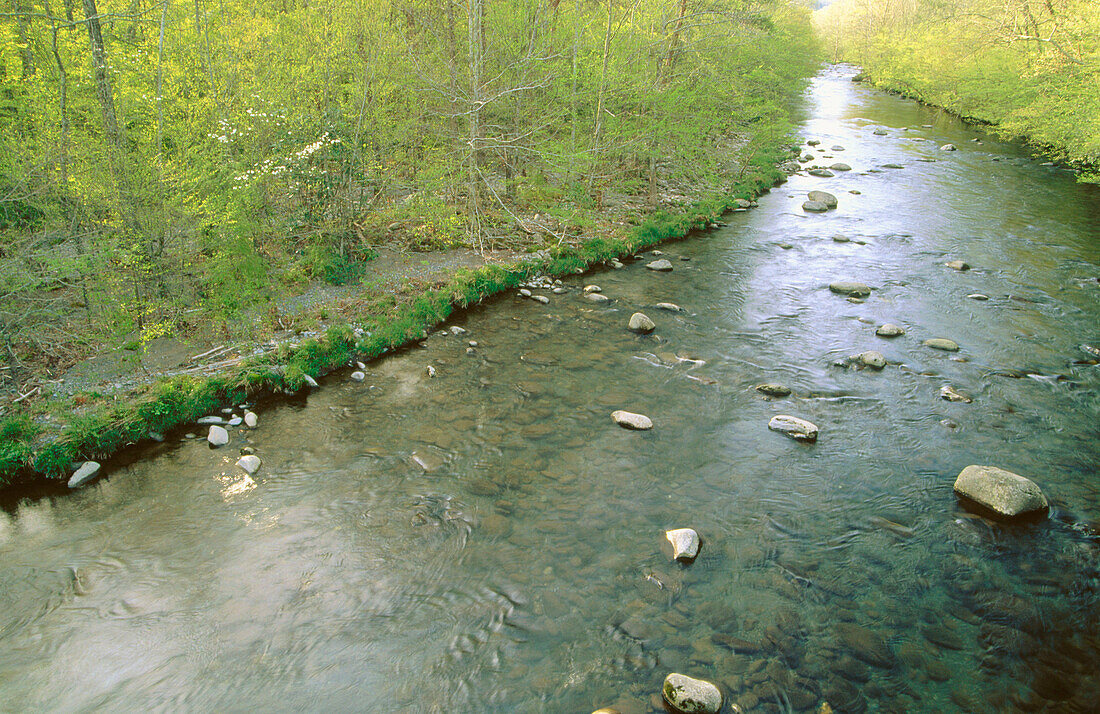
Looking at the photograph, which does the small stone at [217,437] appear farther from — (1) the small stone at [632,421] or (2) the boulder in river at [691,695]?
(2) the boulder in river at [691,695]

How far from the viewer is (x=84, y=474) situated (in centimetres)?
693

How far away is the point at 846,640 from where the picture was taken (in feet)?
16.8

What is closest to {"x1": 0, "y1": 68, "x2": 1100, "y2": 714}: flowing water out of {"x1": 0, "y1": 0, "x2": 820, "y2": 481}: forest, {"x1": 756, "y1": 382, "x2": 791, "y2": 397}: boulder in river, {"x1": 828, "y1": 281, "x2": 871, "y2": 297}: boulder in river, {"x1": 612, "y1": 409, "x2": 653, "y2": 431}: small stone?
{"x1": 612, "y1": 409, "x2": 653, "y2": 431}: small stone

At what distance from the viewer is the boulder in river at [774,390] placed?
351 inches

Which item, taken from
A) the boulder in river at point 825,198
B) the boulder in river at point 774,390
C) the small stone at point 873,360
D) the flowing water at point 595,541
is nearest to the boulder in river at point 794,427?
the flowing water at point 595,541

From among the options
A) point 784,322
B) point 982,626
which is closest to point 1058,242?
point 784,322

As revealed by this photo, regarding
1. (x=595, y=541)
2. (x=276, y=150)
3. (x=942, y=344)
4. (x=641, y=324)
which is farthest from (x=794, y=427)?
(x=276, y=150)

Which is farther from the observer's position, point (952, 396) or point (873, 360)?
point (873, 360)

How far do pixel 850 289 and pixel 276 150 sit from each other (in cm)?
1167

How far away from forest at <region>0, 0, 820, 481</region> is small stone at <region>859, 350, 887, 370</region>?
21.7 ft

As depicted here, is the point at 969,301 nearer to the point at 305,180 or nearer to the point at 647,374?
the point at 647,374

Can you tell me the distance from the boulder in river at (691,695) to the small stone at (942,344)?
816 cm

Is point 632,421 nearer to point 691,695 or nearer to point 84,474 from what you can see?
point 691,695

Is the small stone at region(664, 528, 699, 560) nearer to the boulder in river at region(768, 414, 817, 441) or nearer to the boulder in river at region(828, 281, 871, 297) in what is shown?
the boulder in river at region(768, 414, 817, 441)
